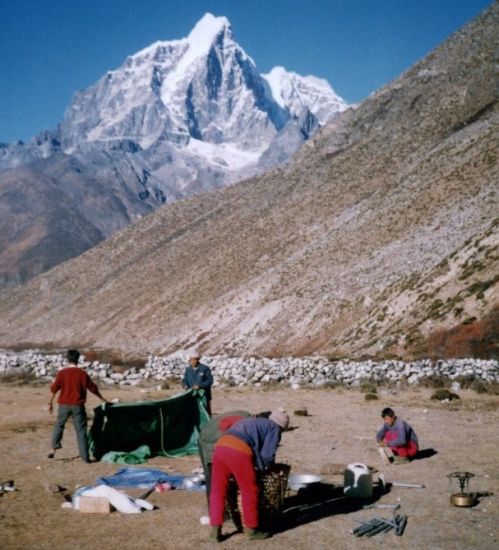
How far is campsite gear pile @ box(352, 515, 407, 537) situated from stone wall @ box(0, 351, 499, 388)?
14.5 metres

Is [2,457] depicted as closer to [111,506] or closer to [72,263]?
[111,506]

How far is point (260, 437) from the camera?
25.3 ft

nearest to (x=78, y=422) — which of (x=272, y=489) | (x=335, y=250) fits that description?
(x=272, y=489)

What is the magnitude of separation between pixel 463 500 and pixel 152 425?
667cm

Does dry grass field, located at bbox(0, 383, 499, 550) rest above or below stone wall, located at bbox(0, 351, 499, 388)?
below

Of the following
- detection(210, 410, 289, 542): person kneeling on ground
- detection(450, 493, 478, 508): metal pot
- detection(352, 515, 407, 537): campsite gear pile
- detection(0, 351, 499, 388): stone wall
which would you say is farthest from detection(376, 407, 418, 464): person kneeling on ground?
detection(0, 351, 499, 388): stone wall

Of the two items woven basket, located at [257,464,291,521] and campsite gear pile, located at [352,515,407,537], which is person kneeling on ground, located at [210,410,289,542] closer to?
woven basket, located at [257,464,291,521]

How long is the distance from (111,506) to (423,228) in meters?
40.0

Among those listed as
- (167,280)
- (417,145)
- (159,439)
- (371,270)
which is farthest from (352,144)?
(159,439)

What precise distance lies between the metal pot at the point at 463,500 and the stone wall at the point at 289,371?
13.4 m

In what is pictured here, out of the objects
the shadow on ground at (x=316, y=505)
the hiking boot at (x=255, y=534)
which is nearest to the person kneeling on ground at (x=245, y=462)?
the hiking boot at (x=255, y=534)

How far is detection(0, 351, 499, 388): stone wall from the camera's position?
22453 mm

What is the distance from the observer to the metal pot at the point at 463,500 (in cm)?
880

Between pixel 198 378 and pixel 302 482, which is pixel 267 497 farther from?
pixel 198 378
